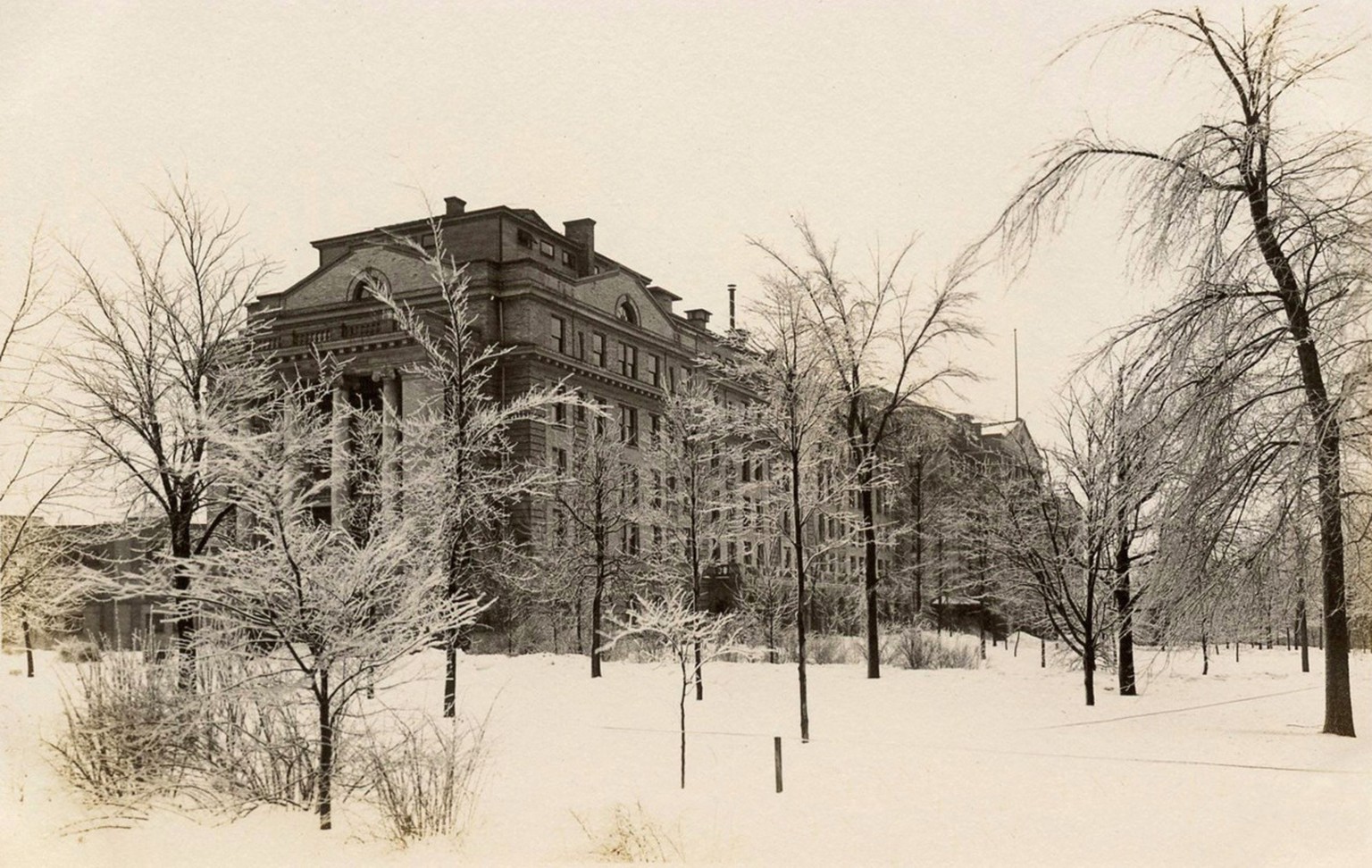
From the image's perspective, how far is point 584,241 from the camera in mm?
35344

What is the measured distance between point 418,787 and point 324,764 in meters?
0.88

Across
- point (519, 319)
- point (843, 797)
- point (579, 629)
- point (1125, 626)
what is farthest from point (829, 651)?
point (843, 797)

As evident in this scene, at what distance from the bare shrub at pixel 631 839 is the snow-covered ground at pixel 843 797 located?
4cm

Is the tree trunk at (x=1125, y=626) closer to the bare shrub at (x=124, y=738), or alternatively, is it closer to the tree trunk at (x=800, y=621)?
the tree trunk at (x=800, y=621)

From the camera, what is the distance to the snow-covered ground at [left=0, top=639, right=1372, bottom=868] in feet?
25.7

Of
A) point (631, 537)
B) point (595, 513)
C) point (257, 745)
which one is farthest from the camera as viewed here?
point (631, 537)

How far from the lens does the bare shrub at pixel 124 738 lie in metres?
8.50

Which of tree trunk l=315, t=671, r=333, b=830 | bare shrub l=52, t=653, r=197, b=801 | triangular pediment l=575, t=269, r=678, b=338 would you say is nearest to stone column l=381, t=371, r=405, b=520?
tree trunk l=315, t=671, r=333, b=830

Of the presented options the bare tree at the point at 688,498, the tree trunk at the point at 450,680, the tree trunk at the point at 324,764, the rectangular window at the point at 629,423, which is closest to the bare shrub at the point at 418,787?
the tree trunk at the point at 324,764

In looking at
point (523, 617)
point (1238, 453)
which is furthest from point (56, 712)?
point (523, 617)

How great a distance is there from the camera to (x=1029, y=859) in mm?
7781

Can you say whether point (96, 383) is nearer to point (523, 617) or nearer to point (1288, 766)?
point (1288, 766)

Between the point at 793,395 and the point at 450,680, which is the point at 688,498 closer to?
the point at 793,395

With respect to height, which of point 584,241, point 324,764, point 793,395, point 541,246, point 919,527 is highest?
point 584,241
